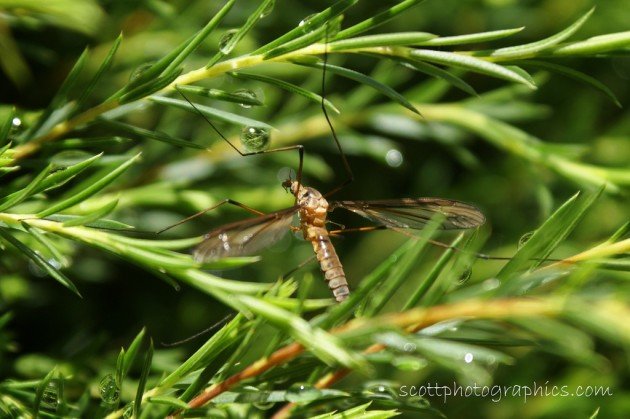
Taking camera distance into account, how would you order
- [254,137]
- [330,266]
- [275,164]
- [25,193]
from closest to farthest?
1. [25,193]
2. [254,137]
3. [330,266]
4. [275,164]

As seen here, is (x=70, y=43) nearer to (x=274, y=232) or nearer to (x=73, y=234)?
(x=274, y=232)

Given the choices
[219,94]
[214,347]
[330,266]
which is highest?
[219,94]

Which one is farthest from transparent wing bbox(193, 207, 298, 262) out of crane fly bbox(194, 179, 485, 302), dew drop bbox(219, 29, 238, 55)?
dew drop bbox(219, 29, 238, 55)

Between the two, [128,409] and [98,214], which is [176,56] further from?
[128,409]

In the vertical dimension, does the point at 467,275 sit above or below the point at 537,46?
below

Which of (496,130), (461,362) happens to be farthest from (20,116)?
(496,130)

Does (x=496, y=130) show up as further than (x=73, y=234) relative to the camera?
Yes

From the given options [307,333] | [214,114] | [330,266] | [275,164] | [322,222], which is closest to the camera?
[307,333]

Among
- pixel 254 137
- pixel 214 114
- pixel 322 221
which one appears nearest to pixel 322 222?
pixel 322 221
